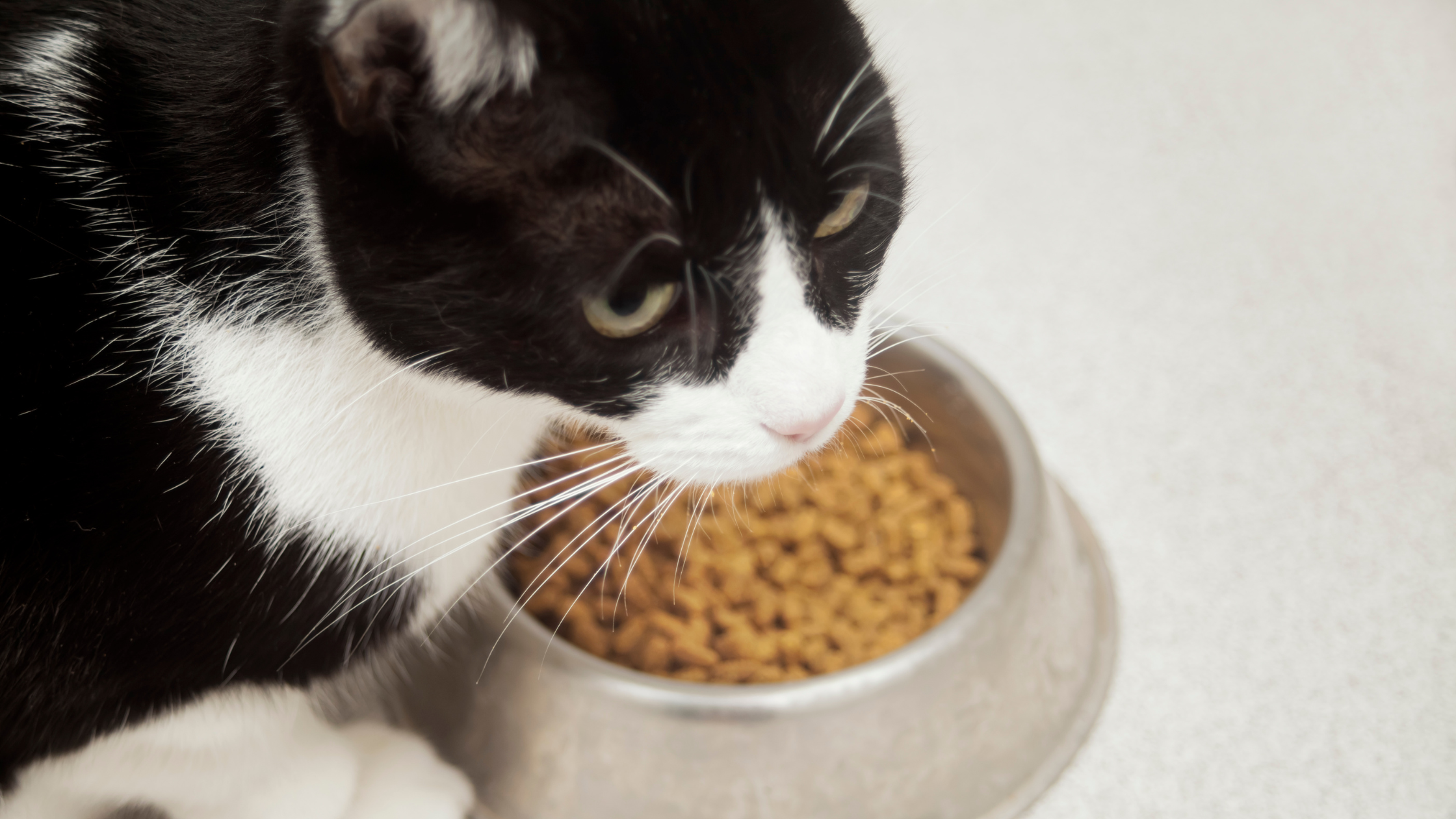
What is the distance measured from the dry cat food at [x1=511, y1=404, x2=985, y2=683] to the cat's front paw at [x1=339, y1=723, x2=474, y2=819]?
5.5 inches

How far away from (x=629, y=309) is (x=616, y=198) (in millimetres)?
57

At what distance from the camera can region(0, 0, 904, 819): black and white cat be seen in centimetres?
49

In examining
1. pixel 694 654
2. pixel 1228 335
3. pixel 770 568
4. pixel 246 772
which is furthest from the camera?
pixel 1228 335

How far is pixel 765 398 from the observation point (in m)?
0.54

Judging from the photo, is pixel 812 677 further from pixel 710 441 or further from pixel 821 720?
pixel 710 441

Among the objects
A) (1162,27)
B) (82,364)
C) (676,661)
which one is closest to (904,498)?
(676,661)

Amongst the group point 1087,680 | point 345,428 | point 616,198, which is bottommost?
point 1087,680

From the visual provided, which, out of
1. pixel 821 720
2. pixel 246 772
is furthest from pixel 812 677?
pixel 246 772

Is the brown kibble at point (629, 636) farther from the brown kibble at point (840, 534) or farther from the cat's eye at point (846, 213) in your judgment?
the cat's eye at point (846, 213)

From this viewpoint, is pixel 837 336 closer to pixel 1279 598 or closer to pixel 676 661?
pixel 676 661

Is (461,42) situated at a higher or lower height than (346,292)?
higher

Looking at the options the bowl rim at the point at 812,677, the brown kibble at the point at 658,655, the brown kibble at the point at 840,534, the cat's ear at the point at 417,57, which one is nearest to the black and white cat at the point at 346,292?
the cat's ear at the point at 417,57

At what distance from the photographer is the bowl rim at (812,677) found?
736 millimetres

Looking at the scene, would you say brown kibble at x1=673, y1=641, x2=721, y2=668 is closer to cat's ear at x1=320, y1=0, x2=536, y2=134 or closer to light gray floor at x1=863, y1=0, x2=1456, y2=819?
light gray floor at x1=863, y1=0, x2=1456, y2=819
